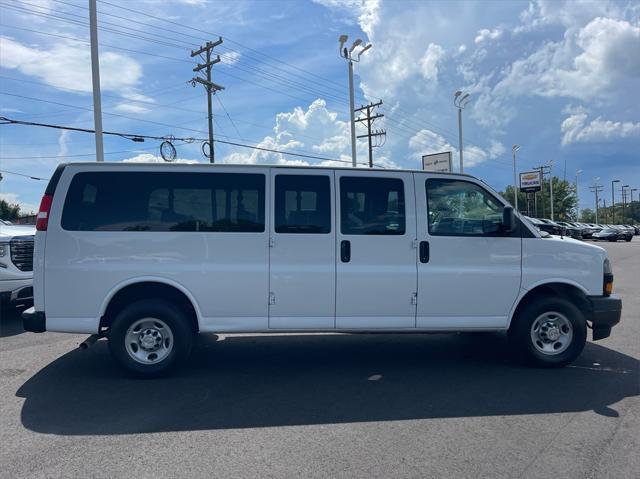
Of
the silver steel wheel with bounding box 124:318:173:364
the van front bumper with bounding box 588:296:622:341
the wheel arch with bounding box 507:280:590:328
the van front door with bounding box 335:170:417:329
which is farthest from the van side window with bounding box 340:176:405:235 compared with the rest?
the van front bumper with bounding box 588:296:622:341

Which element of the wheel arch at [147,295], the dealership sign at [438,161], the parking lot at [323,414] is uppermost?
the dealership sign at [438,161]

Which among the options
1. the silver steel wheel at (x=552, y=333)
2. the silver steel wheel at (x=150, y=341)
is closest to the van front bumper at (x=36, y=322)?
the silver steel wheel at (x=150, y=341)

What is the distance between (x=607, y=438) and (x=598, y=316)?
2015mm

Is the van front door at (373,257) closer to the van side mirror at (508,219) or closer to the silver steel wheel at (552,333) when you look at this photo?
the van side mirror at (508,219)

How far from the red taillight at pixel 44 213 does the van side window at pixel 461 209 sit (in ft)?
13.4

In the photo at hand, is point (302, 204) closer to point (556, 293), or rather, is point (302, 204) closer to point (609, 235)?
point (556, 293)

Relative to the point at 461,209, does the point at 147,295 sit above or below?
below

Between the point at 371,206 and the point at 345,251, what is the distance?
60 cm

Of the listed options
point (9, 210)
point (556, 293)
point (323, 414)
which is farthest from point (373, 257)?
point (9, 210)

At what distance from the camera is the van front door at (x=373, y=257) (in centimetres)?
526

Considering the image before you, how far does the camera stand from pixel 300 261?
206 inches

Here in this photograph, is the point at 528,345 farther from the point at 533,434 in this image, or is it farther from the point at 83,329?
the point at 83,329

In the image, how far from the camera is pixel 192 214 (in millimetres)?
5215

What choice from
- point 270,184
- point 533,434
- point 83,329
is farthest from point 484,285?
point 83,329
